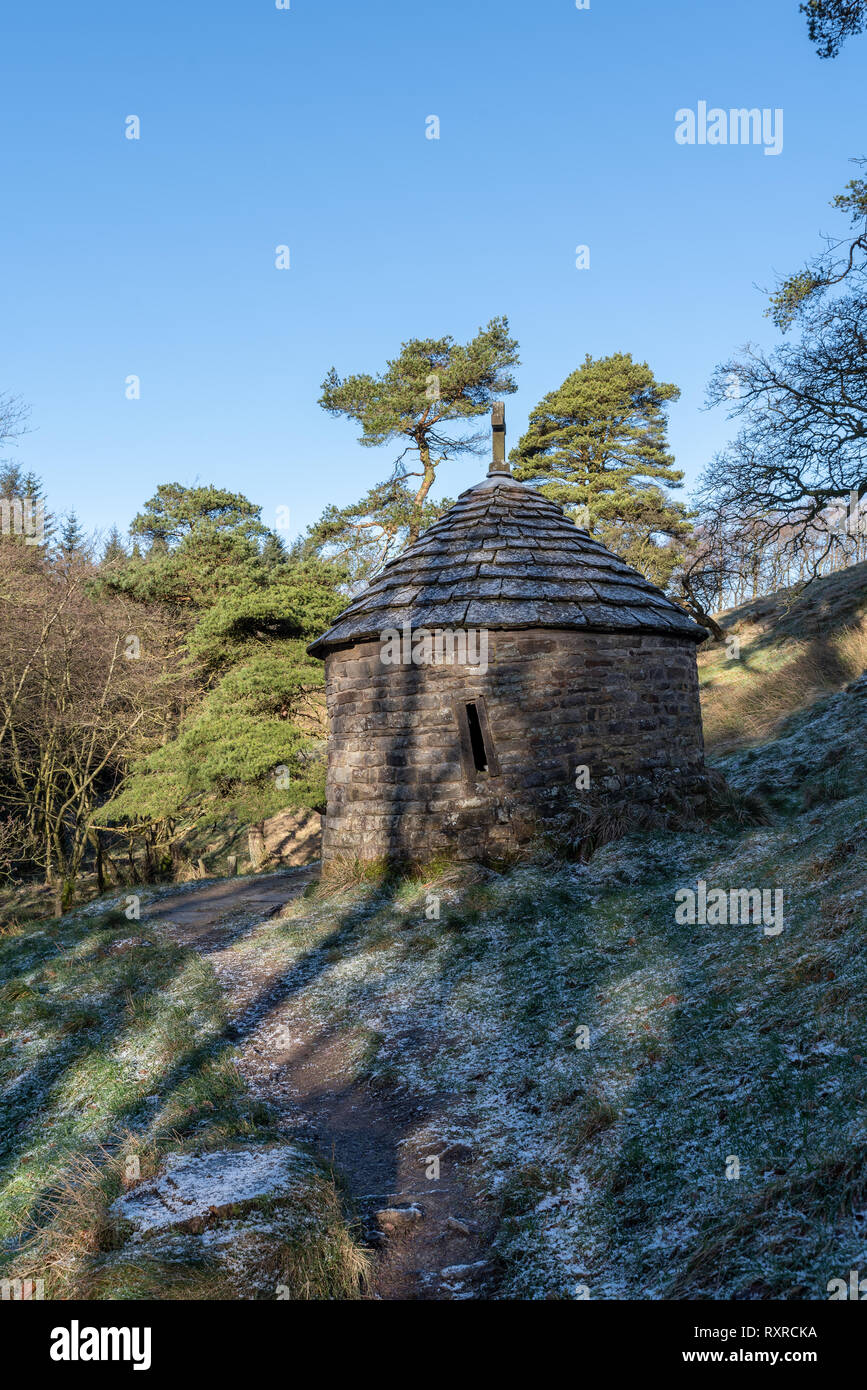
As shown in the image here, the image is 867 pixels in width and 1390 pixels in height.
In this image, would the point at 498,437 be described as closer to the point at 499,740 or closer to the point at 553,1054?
the point at 499,740

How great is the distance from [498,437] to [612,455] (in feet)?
56.6

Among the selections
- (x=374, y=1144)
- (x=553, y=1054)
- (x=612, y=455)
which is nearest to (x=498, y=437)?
(x=553, y=1054)

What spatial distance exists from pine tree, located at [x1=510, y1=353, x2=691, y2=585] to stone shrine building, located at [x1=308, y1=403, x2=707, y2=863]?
1714cm

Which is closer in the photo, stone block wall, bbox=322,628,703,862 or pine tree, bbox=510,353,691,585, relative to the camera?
stone block wall, bbox=322,628,703,862

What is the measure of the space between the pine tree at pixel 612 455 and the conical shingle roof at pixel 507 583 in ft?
51.7

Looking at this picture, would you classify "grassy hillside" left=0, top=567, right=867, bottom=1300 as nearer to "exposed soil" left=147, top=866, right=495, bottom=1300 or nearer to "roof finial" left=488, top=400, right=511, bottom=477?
"exposed soil" left=147, top=866, right=495, bottom=1300

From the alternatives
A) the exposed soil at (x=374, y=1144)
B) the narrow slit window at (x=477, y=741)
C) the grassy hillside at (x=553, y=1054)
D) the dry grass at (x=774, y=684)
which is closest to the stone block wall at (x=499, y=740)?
the narrow slit window at (x=477, y=741)

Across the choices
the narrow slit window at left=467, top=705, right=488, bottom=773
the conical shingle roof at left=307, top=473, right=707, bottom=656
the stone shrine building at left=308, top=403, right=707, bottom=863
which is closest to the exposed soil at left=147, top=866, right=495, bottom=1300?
the stone shrine building at left=308, top=403, right=707, bottom=863

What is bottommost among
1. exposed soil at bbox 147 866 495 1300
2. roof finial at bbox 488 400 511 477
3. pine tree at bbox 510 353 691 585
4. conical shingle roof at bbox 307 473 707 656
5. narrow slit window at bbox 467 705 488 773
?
exposed soil at bbox 147 866 495 1300

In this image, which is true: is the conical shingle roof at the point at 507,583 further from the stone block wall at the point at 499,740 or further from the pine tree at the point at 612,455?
the pine tree at the point at 612,455

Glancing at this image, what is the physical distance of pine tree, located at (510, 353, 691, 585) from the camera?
26.6 meters

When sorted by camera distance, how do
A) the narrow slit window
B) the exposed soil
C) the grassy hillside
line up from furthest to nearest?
the narrow slit window
the exposed soil
the grassy hillside
